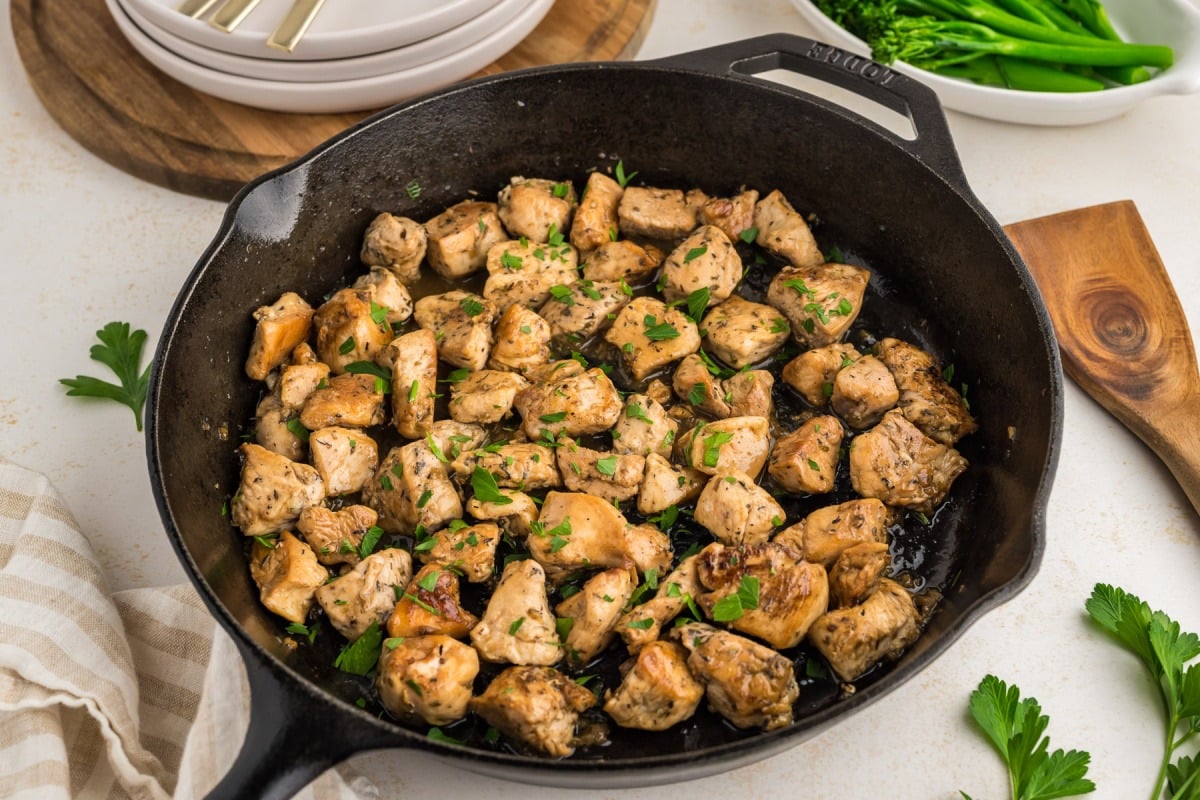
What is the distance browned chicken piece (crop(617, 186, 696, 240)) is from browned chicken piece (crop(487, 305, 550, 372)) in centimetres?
44

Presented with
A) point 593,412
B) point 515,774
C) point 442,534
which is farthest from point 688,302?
point 515,774

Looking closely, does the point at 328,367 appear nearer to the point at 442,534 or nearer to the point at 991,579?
the point at 442,534

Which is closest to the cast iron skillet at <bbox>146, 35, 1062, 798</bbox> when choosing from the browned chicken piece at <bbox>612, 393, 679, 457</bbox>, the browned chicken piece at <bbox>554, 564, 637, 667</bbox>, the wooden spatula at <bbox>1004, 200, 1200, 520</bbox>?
the browned chicken piece at <bbox>554, 564, 637, 667</bbox>

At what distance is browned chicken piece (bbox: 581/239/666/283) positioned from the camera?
330cm

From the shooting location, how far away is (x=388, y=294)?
3.21 metres

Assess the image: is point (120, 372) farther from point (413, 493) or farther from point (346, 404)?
point (413, 493)

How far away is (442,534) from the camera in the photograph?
9.13 ft

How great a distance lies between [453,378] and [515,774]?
121cm

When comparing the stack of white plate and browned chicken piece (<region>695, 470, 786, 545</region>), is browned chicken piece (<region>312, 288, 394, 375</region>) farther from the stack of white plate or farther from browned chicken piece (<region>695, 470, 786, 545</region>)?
browned chicken piece (<region>695, 470, 786, 545</region>)

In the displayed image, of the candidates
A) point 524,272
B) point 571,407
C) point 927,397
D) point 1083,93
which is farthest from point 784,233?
point 1083,93

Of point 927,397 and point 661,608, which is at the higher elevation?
point 927,397

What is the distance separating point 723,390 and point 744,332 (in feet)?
0.55

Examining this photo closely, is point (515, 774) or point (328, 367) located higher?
point (515, 774)

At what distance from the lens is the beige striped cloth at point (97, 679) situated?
2541 mm
